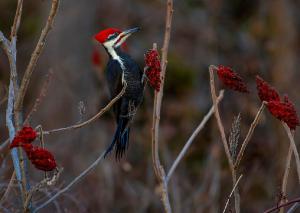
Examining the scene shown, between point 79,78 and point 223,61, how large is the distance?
194cm

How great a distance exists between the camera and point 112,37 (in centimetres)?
435

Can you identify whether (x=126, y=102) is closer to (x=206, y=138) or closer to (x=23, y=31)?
(x=206, y=138)

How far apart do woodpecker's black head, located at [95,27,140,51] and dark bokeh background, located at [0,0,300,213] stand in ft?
7.47

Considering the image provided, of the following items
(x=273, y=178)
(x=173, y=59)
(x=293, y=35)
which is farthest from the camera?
(x=173, y=59)

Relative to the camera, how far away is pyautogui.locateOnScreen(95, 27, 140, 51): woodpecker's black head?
4277 millimetres

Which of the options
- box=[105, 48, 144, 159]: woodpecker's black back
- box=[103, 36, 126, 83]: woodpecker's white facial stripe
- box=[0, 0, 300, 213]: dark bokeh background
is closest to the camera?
box=[105, 48, 144, 159]: woodpecker's black back

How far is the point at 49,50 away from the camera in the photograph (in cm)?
926

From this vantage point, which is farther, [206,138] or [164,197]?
[206,138]

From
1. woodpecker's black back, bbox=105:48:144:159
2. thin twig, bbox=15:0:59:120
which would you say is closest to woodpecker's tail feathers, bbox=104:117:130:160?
woodpecker's black back, bbox=105:48:144:159

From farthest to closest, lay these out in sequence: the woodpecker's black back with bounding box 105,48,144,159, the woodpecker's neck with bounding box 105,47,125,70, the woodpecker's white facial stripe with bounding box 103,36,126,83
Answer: the woodpecker's neck with bounding box 105,47,125,70
the woodpecker's white facial stripe with bounding box 103,36,126,83
the woodpecker's black back with bounding box 105,48,144,159

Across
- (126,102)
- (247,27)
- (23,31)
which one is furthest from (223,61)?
(126,102)

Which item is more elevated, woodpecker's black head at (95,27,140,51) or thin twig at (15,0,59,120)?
thin twig at (15,0,59,120)

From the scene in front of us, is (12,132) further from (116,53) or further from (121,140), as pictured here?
(116,53)

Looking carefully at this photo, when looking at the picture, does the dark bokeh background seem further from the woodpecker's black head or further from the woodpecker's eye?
the woodpecker's eye
